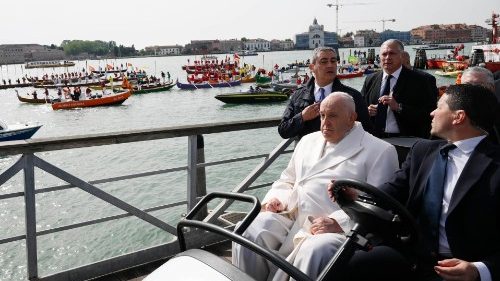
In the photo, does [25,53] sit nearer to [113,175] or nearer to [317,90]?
[113,175]

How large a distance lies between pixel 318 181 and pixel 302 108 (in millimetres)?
1167

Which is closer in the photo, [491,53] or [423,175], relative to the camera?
[423,175]

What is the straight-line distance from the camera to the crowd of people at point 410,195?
2068 mm

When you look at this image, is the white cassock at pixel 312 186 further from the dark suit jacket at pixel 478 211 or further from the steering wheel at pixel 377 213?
the dark suit jacket at pixel 478 211

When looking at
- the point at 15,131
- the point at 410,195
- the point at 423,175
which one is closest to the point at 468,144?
the point at 423,175

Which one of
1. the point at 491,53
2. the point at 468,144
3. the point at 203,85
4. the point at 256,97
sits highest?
the point at 491,53

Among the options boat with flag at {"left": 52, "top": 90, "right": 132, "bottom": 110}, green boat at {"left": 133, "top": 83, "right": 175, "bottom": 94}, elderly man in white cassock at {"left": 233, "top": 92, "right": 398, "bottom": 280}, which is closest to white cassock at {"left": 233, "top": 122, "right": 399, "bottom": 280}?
elderly man in white cassock at {"left": 233, "top": 92, "right": 398, "bottom": 280}

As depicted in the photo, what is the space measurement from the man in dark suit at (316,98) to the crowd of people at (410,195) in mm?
542

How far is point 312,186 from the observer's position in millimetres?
2801

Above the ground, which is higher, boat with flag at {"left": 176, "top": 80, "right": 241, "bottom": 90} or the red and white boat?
the red and white boat

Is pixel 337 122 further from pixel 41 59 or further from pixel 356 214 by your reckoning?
pixel 41 59

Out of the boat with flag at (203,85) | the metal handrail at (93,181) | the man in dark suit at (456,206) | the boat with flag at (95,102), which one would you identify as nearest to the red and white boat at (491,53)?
the boat with flag at (203,85)

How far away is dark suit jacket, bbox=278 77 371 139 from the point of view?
11.5 feet

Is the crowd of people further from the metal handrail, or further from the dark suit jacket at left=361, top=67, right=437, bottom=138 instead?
the metal handrail
